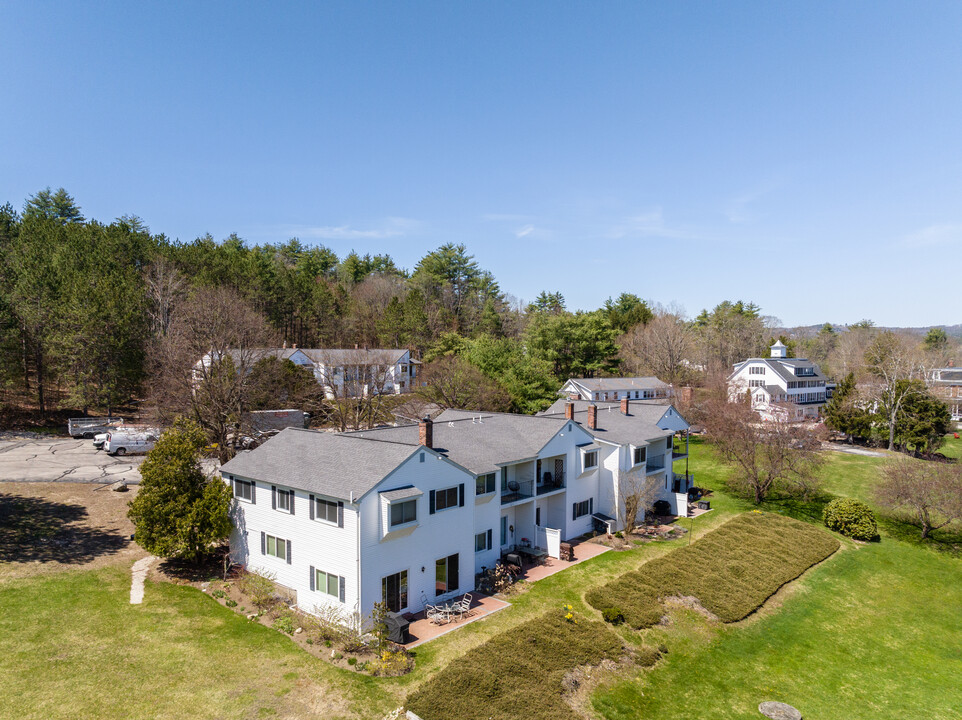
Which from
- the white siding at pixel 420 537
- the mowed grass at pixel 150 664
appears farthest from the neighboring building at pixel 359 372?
the mowed grass at pixel 150 664

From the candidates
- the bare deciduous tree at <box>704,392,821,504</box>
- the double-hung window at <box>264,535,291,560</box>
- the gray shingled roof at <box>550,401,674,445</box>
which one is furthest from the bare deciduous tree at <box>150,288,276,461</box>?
the bare deciduous tree at <box>704,392,821,504</box>

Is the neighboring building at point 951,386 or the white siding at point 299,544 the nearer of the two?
the white siding at point 299,544

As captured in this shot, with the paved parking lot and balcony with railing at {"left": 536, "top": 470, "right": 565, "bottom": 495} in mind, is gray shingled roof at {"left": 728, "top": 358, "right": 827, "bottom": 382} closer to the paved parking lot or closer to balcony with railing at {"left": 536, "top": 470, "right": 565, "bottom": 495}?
balcony with railing at {"left": 536, "top": 470, "right": 565, "bottom": 495}

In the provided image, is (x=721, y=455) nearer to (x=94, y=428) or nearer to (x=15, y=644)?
(x=15, y=644)

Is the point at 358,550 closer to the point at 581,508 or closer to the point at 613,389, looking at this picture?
the point at 581,508

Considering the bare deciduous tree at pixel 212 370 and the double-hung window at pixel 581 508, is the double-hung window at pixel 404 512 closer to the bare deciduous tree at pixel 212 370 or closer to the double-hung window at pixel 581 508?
the double-hung window at pixel 581 508

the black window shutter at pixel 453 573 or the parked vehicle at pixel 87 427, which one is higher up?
the parked vehicle at pixel 87 427

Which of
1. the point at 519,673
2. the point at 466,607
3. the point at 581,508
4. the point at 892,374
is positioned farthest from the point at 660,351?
the point at 519,673
